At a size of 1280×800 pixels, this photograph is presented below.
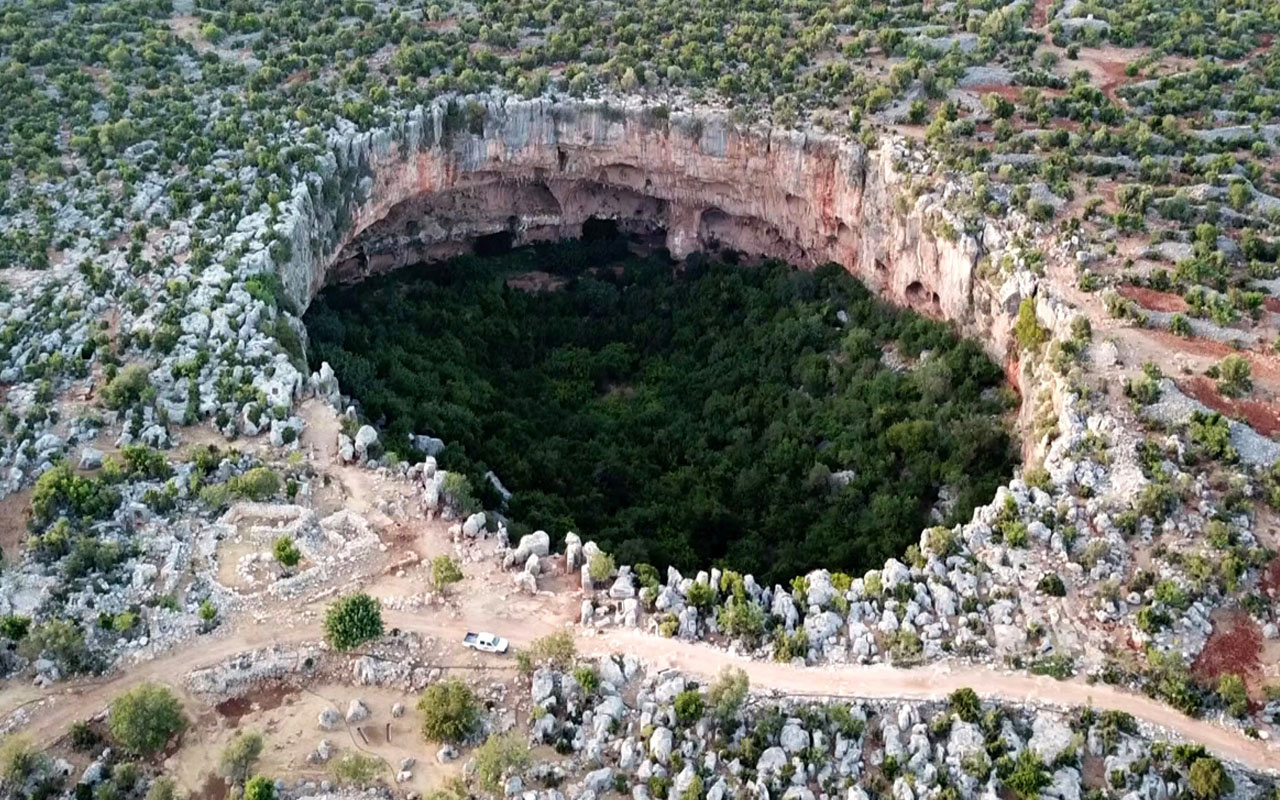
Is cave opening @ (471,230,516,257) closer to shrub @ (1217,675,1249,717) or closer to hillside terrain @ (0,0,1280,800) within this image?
hillside terrain @ (0,0,1280,800)

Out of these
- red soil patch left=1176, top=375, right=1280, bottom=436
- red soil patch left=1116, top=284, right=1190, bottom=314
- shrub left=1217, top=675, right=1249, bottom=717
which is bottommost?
shrub left=1217, top=675, right=1249, bottom=717

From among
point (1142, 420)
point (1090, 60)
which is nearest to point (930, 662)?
point (1142, 420)

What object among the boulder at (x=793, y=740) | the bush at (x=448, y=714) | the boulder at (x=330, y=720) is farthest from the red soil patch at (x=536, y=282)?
the boulder at (x=793, y=740)

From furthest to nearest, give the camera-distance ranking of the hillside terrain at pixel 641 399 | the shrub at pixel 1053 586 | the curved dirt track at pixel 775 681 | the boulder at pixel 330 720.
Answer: the shrub at pixel 1053 586, the boulder at pixel 330 720, the hillside terrain at pixel 641 399, the curved dirt track at pixel 775 681

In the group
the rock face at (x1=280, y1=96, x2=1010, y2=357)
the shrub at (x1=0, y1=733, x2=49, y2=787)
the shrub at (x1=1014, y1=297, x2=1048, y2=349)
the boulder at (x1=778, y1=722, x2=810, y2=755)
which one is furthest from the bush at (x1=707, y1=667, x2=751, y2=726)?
the rock face at (x1=280, y1=96, x2=1010, y2=357)

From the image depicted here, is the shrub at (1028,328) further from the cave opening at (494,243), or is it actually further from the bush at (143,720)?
the bush at (143,720)

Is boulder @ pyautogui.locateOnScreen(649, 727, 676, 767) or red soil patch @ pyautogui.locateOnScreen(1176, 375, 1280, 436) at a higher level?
red soil patch @ pyautogui.locateOnScreen(1176, 375, 1280, 436)

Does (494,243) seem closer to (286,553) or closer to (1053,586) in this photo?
(286,553)
